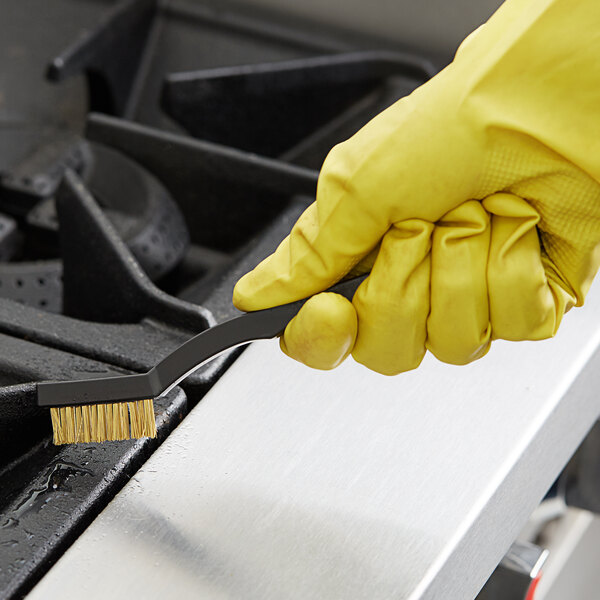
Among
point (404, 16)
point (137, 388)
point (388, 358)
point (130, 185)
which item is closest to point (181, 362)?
point (137, 388)

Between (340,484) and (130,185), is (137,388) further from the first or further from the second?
(130,185)

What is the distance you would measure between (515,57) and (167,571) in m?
0.36

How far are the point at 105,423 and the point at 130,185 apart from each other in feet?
A: 1.38

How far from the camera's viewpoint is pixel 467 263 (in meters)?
0.52

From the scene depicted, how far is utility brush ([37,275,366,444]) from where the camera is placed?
0.56 metres

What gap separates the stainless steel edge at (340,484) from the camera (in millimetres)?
504

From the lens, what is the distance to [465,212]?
525mm

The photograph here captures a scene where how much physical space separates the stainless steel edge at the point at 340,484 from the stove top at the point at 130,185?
0.10ft

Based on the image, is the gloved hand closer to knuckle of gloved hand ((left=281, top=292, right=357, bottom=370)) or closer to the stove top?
knuckle of gloved hand ((left=281, top=292, right=357, bottom=370))

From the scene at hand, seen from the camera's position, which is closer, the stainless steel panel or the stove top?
the stove top

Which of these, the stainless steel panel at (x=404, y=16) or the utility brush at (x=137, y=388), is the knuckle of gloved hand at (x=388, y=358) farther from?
the stainless steel panel at (x=404, y=16)

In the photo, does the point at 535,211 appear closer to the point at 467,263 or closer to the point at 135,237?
the point at 467,263

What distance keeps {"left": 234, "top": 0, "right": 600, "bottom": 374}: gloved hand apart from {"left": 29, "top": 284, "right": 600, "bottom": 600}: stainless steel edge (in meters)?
0.06

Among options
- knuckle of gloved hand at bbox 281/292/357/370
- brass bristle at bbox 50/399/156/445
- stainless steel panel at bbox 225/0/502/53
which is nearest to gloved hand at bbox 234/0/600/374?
knuckle of gloved hand at bbox 281/292/357/370
